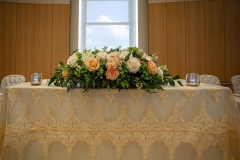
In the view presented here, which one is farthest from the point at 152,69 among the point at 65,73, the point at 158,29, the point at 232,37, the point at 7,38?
the point at 7,38

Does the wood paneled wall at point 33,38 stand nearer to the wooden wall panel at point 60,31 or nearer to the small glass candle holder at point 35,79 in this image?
the wooden wall panel at point 60,31

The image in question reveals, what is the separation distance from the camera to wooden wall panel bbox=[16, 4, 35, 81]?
396cm

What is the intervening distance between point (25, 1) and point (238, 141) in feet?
16.6

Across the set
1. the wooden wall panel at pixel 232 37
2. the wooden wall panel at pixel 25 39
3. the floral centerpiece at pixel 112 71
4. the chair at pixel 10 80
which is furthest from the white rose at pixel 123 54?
the wooden wall panel at pixel 232 37

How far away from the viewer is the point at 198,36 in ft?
12.8

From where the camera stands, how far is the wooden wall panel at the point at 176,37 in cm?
393

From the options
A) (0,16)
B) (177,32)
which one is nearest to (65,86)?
(177,32)

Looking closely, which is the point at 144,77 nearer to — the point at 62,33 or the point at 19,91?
the point at 19,91

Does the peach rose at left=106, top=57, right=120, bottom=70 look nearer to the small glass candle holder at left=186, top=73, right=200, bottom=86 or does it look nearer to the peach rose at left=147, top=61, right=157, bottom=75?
the peach rose at left=147, top=61, right=157, bottom=75

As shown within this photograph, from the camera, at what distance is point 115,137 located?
3.33ft

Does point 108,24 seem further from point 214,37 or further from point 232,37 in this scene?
point 232,37

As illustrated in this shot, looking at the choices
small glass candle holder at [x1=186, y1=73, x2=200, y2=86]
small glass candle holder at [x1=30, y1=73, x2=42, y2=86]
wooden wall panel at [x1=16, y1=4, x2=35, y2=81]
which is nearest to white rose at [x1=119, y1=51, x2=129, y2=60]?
small glass candle holder at [x1=186, y1=73, x2=200, y2=86]

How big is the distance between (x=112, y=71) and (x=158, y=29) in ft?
11.3

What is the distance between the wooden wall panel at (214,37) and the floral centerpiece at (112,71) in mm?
3532
